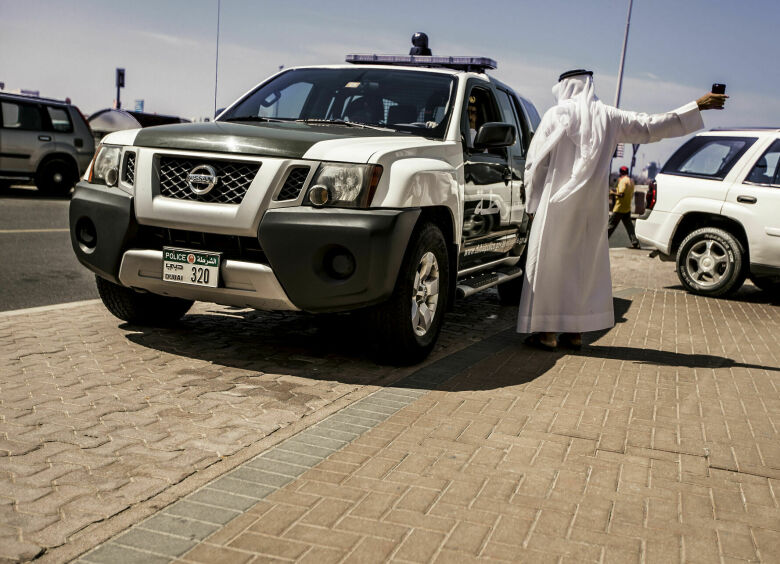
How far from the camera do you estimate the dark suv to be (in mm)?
17125

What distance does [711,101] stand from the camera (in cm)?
598

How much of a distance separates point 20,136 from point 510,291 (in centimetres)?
1238

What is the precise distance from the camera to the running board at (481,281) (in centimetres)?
611

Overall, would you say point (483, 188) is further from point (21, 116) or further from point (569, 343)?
point (21, 116)

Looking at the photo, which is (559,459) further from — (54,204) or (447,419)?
(54,204)

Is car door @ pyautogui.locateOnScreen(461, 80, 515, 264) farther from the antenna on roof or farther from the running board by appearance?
the antenna on roof

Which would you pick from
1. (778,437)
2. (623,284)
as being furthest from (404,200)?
(623,284)

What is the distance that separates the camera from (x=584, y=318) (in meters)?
6.31

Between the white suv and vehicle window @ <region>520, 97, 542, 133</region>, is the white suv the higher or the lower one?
the lower one

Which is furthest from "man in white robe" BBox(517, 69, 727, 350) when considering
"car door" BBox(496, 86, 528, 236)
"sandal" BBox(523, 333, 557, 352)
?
"car door" BBox(496, 86, 528, 236)

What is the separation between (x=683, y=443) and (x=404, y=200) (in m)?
1.98

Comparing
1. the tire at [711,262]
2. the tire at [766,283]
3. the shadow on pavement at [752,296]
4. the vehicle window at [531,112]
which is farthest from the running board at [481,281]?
the tire at [766,283]

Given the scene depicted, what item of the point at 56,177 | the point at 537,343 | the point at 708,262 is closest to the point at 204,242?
the point at 537,343

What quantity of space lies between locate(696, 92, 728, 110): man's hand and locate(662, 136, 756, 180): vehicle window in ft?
15.2
